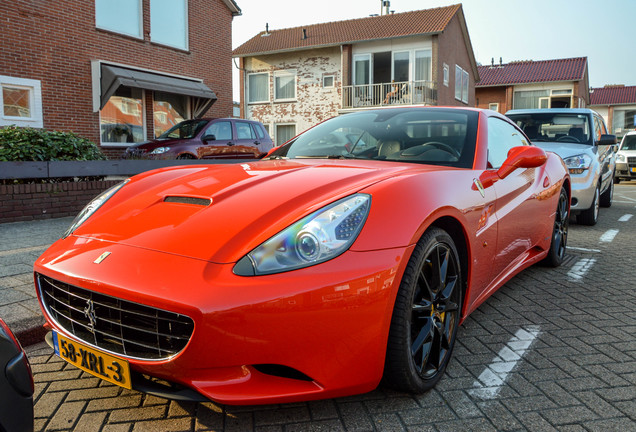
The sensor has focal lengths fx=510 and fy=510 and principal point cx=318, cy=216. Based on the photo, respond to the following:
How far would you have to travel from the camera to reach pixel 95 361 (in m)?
2.02

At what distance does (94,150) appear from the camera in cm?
826

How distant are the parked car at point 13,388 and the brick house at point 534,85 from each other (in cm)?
3615

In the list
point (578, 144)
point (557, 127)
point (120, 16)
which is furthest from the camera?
point (120, 16)

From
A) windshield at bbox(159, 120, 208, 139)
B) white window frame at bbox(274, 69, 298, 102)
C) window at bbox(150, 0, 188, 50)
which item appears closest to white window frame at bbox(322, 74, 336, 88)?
white window frame at bbox(274, 69, 298, 102)

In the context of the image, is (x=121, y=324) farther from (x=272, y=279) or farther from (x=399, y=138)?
(x=399, y=138)

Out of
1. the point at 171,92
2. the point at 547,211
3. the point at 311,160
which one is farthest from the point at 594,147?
the point at 171,92

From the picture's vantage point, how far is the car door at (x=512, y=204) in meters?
3.17

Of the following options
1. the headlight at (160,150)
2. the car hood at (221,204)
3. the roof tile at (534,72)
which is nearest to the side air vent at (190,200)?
the car hood at (221,204)

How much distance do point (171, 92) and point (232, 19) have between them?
4357 mm

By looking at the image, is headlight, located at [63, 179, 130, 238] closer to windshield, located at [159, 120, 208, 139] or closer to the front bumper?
the front bumper

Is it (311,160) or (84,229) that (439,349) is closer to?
(311,160)

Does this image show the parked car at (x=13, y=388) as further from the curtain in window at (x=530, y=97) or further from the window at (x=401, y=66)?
the curtain in window at (x=530, y=97)

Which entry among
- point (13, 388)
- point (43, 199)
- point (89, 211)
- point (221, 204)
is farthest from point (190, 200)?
point (43, 199)

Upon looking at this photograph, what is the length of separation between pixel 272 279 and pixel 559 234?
12.5 feet
